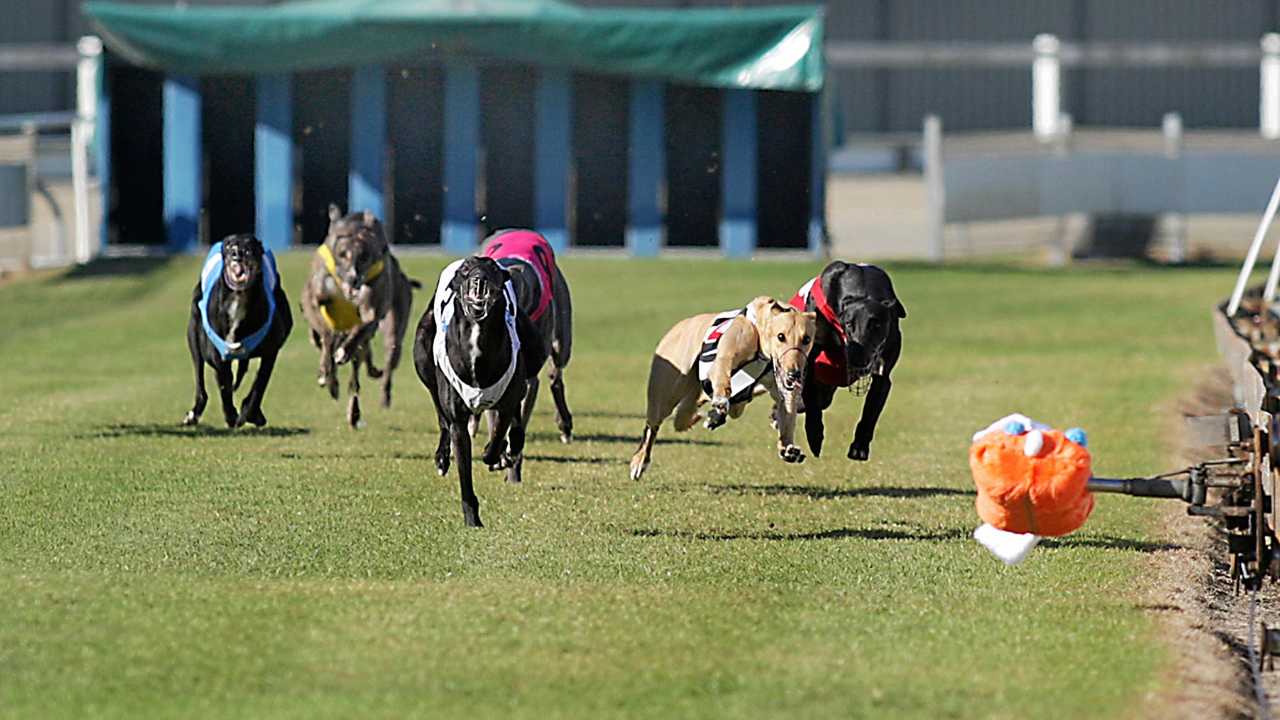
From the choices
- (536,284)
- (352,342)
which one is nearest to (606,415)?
(352,342)

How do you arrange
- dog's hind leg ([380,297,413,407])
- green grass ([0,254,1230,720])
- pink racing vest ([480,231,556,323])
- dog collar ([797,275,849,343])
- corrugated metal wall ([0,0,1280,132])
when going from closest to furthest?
green grass ([0,254,1230,720])
dog collar ([797,275,849,343])
pink racing vest ([480,231,556,323])
dog's hind leg ([380,297,413,407])
corrugated metal wall ([0,0,1280,132])

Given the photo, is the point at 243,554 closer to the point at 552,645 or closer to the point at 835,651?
the point at 552,645

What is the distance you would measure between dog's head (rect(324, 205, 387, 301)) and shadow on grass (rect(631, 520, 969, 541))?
491cm

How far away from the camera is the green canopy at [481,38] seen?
33.3 metres

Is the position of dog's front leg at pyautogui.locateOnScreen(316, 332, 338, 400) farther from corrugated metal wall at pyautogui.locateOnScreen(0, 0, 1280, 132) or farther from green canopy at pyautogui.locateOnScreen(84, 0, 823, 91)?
corrugated metal wall at pyautogui.locateOnScreen(0, 0, 1280, 132)

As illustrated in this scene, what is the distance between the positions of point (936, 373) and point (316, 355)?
649cm

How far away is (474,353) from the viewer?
11.9 m

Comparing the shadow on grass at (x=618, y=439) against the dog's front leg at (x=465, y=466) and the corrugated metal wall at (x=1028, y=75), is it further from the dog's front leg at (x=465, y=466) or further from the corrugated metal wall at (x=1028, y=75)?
the corrugated metal wall at (x=1028, y=75)

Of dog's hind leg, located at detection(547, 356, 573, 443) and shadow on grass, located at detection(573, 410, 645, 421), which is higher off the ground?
dog's hind leg, located at detection(547, 356, 573, 443)

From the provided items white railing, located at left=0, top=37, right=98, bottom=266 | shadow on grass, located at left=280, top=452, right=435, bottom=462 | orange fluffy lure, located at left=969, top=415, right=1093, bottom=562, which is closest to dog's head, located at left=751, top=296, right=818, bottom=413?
orange fluffy lure, located at left=969, top=415, right=1093, bottom=562

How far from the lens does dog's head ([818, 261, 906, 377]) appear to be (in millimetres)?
11258

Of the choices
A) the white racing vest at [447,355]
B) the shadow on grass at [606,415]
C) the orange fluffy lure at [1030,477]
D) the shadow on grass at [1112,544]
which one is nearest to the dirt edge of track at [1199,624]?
the shadow on grass at [1112,544]

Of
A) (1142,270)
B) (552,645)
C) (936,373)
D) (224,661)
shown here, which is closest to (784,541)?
(552,645)

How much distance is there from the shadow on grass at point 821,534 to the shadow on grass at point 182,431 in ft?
16.9
